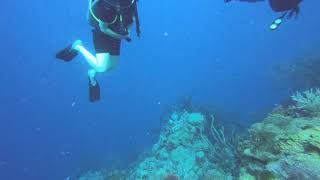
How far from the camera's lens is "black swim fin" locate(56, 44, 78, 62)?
28.4 feet

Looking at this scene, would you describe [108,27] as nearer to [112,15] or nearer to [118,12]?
[112,15]

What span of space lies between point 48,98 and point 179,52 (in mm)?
34193

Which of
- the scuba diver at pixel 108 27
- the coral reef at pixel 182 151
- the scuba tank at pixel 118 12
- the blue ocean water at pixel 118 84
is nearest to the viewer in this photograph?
the scuba tank at pixel 118 12

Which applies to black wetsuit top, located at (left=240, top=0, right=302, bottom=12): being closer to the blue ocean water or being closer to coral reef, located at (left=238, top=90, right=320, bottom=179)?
coral reef, located at (left=238, top=90, right=320, bottom=179)

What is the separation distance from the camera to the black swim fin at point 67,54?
8.65 metres

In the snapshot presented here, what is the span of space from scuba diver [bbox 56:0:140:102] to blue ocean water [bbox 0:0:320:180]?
928 centimetres

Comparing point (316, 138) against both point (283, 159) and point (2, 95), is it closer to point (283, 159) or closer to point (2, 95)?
point (283, 159)

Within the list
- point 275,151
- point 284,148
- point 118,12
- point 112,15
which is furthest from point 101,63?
point 284,148

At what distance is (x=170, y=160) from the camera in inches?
426

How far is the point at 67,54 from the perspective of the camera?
8.75m

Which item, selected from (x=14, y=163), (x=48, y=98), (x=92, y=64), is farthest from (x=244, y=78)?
(x=48, y=98)

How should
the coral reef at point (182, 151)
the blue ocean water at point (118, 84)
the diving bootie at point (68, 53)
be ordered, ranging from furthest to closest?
the blue ocean water at point (118, 84)
the coral reef at point (182, 151)
the diving bootie at point (68, 53)

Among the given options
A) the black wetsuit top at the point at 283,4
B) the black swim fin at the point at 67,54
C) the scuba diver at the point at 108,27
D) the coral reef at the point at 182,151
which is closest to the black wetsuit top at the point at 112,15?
the scuba diver at the point at 108,27

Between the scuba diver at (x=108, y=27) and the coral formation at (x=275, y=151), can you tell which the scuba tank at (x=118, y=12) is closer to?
the scuba diver at (x=108, y=27)
